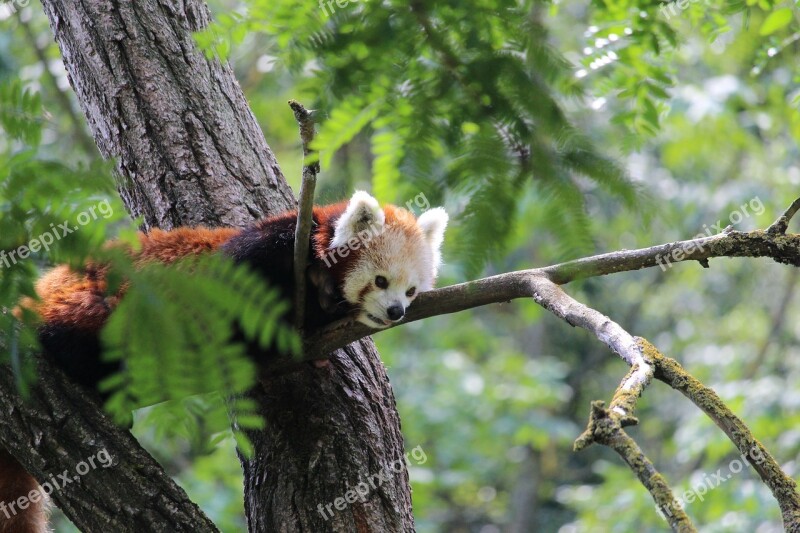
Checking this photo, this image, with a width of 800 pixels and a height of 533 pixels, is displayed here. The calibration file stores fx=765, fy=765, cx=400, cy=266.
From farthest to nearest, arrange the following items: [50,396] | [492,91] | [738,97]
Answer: [738,97], [50,396], [492,91]

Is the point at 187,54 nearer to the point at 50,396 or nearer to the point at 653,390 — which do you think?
the point at 50,396

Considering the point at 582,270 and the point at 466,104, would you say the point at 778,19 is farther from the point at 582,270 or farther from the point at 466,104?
the point at 466,104

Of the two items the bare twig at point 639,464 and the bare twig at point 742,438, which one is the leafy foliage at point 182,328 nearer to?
the bare twig at point 639,464

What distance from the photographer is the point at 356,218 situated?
3.38 m

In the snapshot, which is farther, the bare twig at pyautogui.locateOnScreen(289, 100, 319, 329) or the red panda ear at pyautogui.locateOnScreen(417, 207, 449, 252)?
the red panda ear at pyautogui.locateOnScreen(417, 207, 449, 252)

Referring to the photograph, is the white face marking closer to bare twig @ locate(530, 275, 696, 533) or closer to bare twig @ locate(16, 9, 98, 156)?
bare twig @ locate(530, 275, 696, 533)

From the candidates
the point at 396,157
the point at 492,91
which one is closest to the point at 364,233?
the point at 396,157

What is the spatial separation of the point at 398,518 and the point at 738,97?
5.84 meters

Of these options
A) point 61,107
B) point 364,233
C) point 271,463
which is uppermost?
point 61,107

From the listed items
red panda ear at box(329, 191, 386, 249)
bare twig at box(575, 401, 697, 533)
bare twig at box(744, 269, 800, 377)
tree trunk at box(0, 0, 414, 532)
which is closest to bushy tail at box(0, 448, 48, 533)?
tree trunk at box(0, 0, 414, 532)

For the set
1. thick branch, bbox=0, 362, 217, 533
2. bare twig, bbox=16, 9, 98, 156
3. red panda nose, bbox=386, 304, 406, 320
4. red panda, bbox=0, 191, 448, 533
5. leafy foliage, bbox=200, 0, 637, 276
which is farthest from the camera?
bare twig, bbox=16, 9, 98, 156

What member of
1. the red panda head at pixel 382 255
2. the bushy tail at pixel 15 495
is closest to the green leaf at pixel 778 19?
the red panda head at pixel 382 255

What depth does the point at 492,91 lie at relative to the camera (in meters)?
1.55

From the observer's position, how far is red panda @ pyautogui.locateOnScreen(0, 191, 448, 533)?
111 inches
